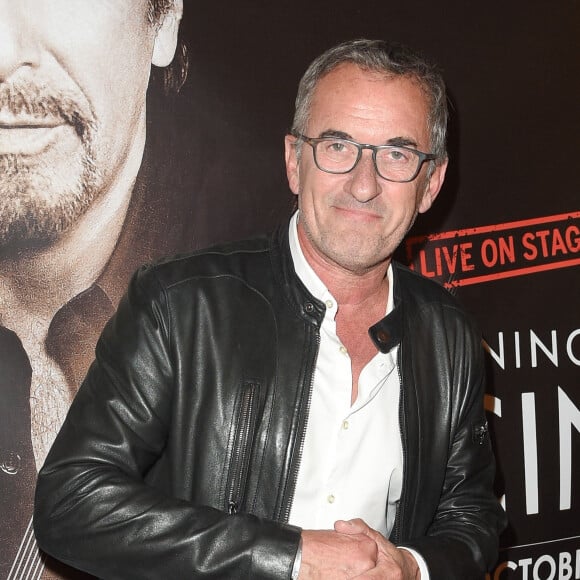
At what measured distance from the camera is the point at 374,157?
5.80 ft

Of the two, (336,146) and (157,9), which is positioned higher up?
(157,9)

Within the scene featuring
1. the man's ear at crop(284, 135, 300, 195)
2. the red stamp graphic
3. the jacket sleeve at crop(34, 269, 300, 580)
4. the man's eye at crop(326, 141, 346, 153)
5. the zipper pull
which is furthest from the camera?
the red stamp graphic

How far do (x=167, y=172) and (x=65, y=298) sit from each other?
1.41ft

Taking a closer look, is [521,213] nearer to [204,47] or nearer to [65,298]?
[204,47]

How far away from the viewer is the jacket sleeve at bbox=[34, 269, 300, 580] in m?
1.51

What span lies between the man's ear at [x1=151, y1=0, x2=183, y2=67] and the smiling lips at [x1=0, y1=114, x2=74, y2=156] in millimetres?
305

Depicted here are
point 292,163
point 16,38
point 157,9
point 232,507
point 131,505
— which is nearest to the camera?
point 131,505

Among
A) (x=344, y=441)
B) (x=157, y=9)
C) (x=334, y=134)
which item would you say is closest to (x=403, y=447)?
(x=344, y=441)

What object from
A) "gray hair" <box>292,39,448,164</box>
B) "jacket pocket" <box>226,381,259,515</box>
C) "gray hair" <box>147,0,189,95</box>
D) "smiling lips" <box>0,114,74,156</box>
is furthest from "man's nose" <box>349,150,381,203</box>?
"smiling lips" <box>0,114,74,156</box>

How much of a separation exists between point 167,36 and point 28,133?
0.45m

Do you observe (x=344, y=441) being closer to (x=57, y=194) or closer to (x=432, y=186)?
(x=432, y=186)

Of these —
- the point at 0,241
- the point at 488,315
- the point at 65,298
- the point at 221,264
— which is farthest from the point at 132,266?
the point at 488,315

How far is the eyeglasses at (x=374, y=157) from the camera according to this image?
1.77 metres

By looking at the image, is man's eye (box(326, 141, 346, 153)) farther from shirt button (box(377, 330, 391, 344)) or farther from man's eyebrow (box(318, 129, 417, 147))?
shirt button (box(377, 330, 391, 344))
